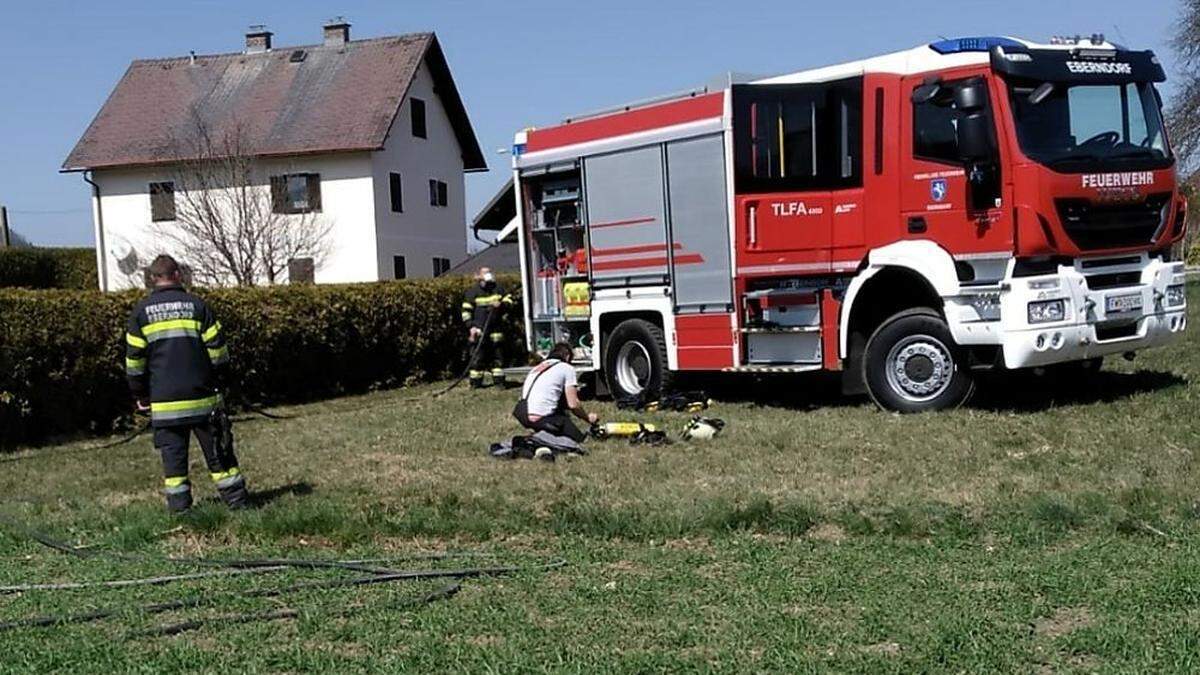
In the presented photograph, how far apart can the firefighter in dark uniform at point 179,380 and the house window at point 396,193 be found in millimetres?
30754

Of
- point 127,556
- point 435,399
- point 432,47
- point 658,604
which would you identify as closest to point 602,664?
point 658,604

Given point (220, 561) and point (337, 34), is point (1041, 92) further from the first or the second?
point (337, 34)

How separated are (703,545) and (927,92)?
5214 mm

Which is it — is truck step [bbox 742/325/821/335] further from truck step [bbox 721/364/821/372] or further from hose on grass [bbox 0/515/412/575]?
hose on grass [bbox 0/515/412/575]

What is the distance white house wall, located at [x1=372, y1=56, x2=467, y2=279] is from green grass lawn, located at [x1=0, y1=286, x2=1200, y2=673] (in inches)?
1069

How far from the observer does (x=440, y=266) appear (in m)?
41.7

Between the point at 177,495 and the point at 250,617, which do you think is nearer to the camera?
the point at 250,617

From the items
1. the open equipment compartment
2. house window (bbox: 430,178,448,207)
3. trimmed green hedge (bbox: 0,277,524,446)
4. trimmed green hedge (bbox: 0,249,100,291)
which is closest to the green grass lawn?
trimmed green hedge (bbox: 0,277,524,446)

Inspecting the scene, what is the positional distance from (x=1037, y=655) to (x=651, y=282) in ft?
27.8

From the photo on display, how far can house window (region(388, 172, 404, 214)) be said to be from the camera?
38406 millimetres

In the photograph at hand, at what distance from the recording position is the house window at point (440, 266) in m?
41.2

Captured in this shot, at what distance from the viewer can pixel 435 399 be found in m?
15.2

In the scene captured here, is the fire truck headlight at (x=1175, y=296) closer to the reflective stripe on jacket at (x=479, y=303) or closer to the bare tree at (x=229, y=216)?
the reflective stripe on jacket at (x=479, y=303)

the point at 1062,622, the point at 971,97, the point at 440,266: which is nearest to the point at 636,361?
the point at 971,97
